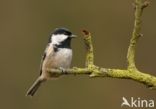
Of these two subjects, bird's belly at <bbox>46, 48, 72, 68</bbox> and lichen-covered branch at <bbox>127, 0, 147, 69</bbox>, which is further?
bird's belly at <bbox>46, 48, 72, 68</bbox>

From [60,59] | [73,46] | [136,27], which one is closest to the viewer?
[136,27]

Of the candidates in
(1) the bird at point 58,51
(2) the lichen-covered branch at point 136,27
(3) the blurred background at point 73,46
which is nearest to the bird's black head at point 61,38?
(1) the bird at point 58,51

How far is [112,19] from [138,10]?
4.07 meters

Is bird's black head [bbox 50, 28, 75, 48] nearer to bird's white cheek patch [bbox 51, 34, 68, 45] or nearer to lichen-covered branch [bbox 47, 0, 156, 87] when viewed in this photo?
bird's white cheek patch [bbox 51, 34, 68, 45]

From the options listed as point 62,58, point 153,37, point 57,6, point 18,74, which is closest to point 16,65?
point 18,74

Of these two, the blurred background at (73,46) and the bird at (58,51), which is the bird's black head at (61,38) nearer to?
the bird at (58,51)

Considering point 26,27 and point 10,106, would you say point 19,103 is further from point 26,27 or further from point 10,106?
point 26,27

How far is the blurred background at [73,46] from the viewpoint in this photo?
19.9 feet

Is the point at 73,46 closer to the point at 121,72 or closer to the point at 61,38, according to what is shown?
the point at 61,38

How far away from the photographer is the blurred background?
19.9 feet

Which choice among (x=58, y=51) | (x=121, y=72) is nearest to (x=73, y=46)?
(x=58, y=51)

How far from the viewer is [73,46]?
6113mm

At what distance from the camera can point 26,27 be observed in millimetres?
6430

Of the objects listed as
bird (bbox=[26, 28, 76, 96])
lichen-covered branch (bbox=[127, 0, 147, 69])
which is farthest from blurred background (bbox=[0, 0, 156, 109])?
lichen-covered branch (bbox=[127, 0, 147, 69])
